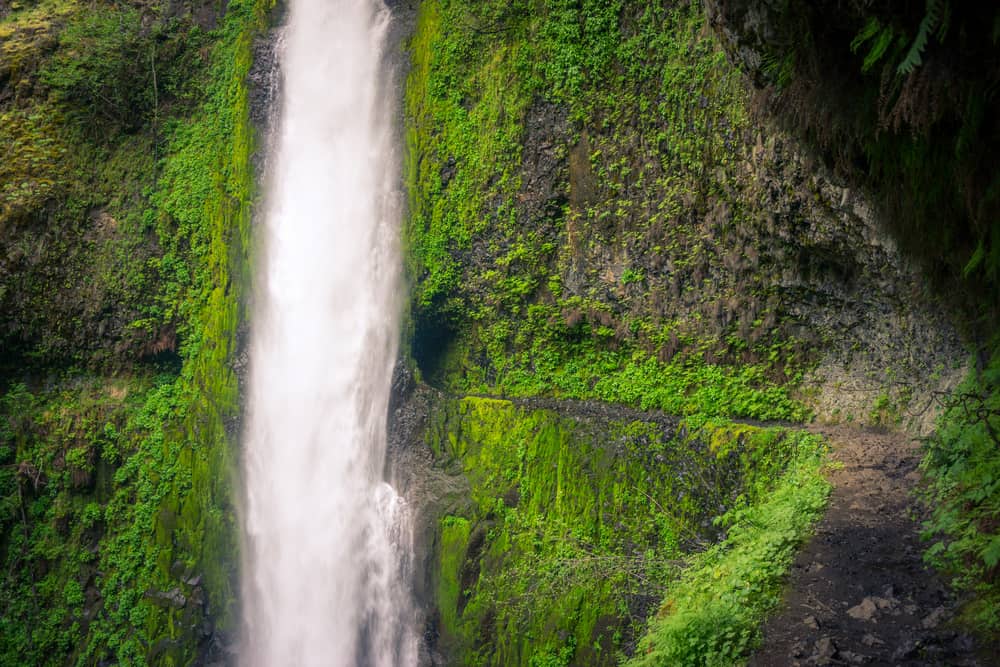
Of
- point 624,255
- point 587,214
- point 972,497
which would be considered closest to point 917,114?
point 972,497

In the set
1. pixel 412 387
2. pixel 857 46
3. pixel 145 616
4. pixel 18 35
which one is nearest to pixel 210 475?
pixel 145 616

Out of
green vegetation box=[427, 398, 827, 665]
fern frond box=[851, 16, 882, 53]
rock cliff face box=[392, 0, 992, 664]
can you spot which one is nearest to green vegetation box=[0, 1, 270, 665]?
rock cliff face box=[392, 0, 992, 664]

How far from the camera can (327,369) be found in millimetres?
11852

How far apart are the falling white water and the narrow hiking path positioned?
6362 mm

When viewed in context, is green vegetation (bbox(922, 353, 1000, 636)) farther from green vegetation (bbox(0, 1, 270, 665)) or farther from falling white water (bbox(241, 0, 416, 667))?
green vegetation (bbox(0, 1, 270, 665))

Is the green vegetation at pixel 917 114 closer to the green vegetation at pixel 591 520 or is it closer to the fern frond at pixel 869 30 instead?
the fern frond at pixel 869 30

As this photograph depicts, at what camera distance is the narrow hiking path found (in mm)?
3711

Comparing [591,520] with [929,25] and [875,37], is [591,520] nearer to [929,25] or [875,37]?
[875,37]

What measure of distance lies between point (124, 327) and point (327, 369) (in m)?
5.87

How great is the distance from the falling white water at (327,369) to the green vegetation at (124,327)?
92cm

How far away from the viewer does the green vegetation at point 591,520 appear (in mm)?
6609

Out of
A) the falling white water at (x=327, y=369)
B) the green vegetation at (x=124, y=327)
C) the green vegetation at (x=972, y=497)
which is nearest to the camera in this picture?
→ the green vegetation at (x=972, y=497)

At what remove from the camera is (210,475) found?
540 inches

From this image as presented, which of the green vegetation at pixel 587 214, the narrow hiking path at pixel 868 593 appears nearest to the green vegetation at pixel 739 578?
the narrow hiking path at pixel 868 593
